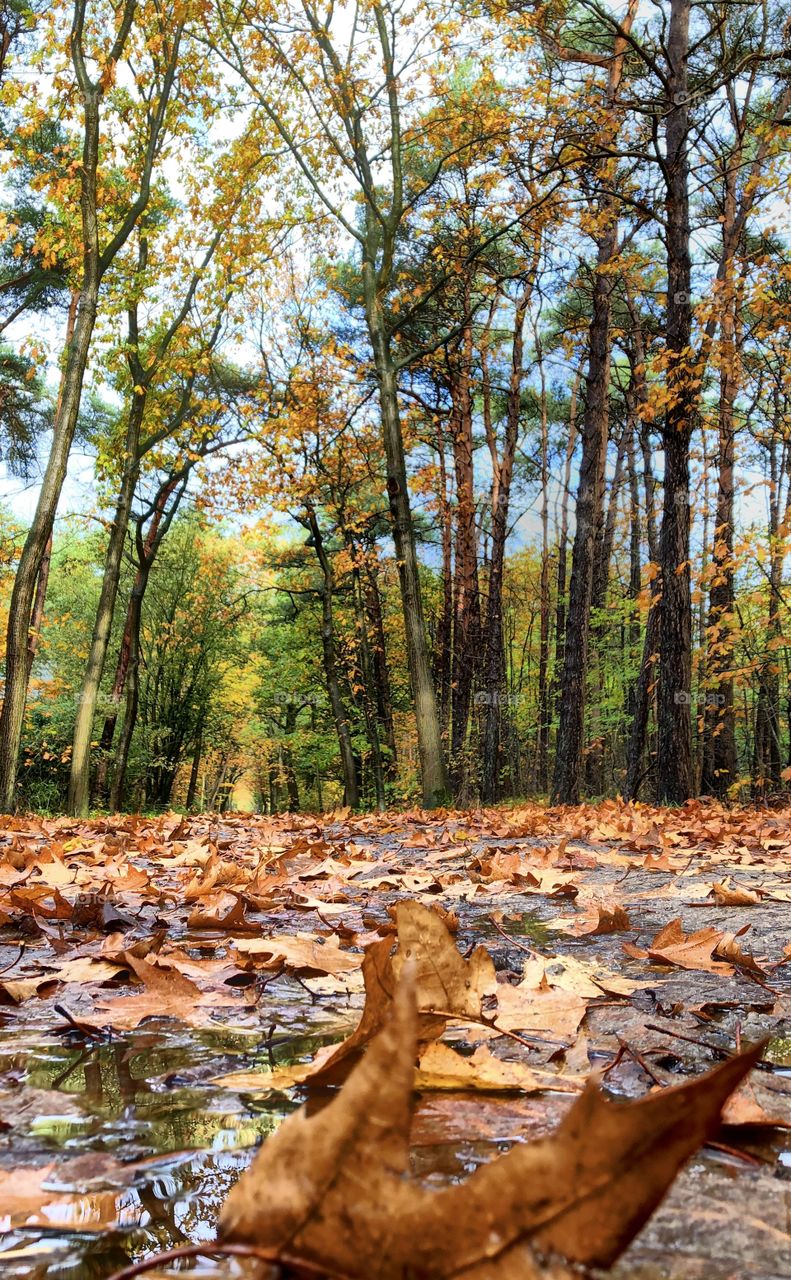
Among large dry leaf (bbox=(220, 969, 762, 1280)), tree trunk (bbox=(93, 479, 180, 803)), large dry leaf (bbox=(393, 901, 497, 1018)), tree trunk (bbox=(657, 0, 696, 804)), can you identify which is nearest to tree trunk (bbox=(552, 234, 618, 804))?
tree trunk (bbox=(657, 0, 696, 804))

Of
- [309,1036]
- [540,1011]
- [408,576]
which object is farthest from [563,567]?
[309,1036]

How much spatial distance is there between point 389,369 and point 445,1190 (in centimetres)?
1076

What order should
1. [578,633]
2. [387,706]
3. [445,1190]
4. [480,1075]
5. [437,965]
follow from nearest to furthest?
[445,1190], [480,1075], [437,965], [578,633], [387,706]

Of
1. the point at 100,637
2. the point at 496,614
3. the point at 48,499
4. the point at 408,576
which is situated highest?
the point at 48,499

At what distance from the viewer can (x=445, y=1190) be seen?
364mm

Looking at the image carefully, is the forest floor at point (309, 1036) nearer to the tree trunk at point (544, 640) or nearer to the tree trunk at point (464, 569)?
the tree trunk at point (464, 569)

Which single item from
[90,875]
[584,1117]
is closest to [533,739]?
[90,875]

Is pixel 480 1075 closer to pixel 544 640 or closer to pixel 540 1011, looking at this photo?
pixel 540 1011

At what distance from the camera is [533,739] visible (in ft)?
102

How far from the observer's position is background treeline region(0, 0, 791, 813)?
27.7 feet

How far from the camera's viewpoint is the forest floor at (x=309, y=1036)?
0.58m

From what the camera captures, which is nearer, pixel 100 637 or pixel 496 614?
pixel 100 637

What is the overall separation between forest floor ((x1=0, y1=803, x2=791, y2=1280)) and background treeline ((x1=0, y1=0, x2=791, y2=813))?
552 cm

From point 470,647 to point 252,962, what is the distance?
49.3 ft
